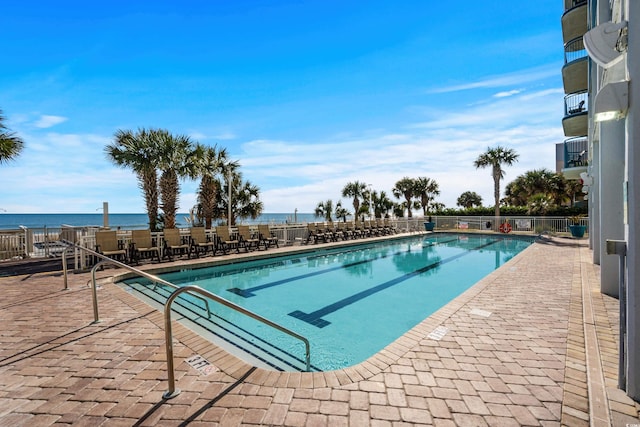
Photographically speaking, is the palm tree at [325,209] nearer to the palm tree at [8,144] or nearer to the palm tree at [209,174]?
the palm tree at [209,174]

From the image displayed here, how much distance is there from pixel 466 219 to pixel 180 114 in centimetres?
2175

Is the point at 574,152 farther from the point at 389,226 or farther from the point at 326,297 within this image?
the point at 326,297

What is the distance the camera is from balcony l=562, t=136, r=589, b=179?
40.7 feet

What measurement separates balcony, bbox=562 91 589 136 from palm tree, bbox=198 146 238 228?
15.6 meters

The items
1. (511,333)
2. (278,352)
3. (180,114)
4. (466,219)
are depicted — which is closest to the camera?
(511,333)

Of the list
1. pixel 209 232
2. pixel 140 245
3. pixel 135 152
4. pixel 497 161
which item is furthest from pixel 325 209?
pixel 140 245

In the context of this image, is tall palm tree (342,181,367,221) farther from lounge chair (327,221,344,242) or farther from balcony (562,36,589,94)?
balcony (562,36,589,94)

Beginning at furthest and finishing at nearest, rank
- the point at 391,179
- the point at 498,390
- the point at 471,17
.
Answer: the point at 391,179 → the point at 471,17 → the point at 498,390

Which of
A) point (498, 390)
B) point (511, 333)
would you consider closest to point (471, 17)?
point (511, 333)

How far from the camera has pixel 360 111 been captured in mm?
14281

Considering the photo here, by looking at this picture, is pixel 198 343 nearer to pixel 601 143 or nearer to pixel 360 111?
pixel 601 143

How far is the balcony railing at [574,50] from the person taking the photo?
10515mm

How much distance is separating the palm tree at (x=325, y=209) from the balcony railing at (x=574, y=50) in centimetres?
2553

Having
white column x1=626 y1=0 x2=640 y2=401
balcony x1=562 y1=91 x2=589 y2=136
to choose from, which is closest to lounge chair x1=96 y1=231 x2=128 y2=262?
white column x1=626 y1=0 x2=640 y2=401
